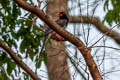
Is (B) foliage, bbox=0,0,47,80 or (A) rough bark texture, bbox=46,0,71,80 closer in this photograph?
(B) foliage, bbox=0,0,47,80

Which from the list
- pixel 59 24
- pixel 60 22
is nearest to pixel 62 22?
pixel 60 22

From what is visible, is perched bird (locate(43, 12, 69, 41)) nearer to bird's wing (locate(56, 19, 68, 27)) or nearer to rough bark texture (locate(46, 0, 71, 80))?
bird's wing (locate(56, 19, 68, 27))

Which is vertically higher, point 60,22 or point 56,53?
point 60,22

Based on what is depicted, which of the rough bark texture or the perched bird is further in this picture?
Answer: the rough bark texture

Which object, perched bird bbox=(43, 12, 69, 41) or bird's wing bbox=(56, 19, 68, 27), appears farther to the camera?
bird's wing bbox=(56, 19, 68, 27)

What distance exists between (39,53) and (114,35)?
3597 millimetres

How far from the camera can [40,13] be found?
3.44 metres

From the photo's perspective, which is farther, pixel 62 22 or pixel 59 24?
pixel 62 22

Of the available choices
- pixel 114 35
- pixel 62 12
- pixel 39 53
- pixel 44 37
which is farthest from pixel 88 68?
pixel 114 35

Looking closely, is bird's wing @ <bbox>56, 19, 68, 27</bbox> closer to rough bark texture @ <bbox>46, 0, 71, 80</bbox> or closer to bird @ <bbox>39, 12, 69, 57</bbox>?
bird @ <bbox>39, 12, 69, 57</bbox>

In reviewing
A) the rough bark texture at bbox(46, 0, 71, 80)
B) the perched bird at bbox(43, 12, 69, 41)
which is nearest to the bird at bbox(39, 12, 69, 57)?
the perched bird at bbox(43, 12, 69, 41)

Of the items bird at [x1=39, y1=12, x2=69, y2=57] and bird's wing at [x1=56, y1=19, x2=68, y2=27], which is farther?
bird's wing at [x1=56, y1=19, x2=68, y2=27]

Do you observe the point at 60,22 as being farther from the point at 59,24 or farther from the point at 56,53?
the point at 56,53

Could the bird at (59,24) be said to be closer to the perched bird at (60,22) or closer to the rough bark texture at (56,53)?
the perched bird at (60,22)
